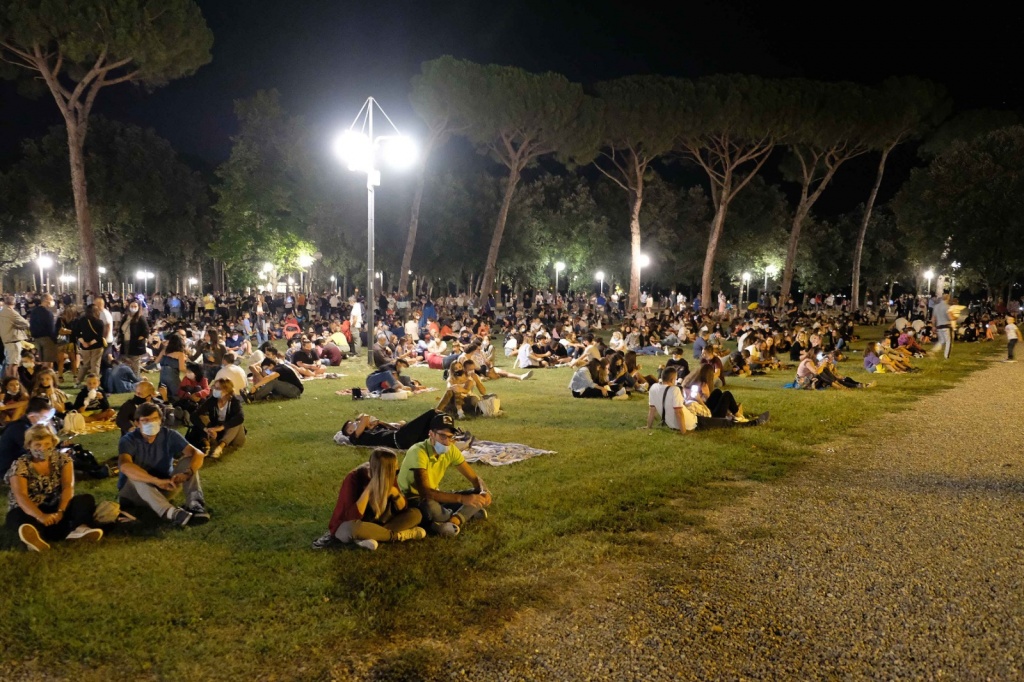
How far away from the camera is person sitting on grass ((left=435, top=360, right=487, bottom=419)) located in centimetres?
986

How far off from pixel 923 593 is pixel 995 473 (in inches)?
139

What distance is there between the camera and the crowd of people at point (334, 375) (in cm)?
509

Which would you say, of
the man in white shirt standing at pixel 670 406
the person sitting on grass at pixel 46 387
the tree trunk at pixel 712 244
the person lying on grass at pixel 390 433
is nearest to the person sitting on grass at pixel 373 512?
the person lying on grass at pixel 390 433

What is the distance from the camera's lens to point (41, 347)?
12109 millimetres

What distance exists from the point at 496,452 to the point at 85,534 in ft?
12.4

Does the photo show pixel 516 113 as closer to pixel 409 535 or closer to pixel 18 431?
pixel 18 431

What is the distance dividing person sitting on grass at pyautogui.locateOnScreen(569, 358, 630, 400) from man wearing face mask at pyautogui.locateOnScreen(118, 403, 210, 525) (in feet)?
23.3

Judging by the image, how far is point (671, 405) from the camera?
9.05 m

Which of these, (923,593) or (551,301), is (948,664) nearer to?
(923,593)

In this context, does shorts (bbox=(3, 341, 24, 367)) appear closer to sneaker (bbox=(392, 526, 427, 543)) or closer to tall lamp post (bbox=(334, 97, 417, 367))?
tall lamp post (bbox=(334, 97, 417, 367))

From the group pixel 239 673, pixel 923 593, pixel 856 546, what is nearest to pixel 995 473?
pixel 856 546

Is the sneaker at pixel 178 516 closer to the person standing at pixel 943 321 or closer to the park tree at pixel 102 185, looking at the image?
the person standing at pixel 943 321

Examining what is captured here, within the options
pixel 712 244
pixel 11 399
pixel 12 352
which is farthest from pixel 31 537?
pixel 712 244

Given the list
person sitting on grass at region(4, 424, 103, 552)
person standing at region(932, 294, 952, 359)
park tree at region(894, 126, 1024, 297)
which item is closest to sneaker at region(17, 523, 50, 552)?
person sitting on grass at region(4, 424, 103, 552)
